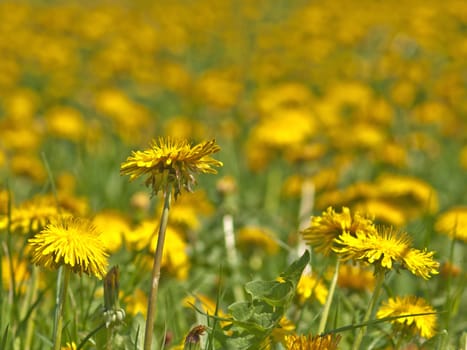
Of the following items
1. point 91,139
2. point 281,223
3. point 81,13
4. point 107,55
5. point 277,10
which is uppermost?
point 277,10

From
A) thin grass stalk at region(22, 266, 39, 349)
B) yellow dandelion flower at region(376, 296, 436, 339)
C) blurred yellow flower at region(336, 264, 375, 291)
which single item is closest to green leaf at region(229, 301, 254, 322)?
yellow dandelion flower at region(376, 296, 436, 339)

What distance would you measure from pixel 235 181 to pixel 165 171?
240cm

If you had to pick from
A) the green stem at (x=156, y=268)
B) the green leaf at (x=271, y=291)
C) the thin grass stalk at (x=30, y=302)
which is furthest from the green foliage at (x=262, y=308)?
the thin grass stalk at (x=30, y=302)

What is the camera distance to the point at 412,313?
1.38 meters

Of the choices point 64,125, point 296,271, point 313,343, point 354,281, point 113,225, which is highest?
point 64,125

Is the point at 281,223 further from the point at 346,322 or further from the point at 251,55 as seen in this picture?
the point at 251,55

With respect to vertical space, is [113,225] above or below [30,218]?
above

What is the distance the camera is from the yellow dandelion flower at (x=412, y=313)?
136 cm

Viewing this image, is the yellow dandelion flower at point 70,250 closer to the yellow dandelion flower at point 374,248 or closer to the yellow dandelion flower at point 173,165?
the yellow dandelion flower at point 173,165

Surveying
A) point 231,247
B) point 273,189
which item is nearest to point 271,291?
point 231,247

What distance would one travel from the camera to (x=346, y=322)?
1.79 meters

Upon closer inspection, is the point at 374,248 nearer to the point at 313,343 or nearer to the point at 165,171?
the point at 313,343

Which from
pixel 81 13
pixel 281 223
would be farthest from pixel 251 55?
pixel 281 223

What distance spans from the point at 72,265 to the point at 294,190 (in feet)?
7.32
